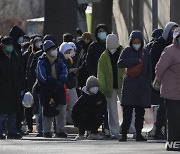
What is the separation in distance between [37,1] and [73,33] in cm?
8869

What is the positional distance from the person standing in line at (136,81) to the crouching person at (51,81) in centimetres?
236

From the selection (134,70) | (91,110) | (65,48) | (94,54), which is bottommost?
(91,110)

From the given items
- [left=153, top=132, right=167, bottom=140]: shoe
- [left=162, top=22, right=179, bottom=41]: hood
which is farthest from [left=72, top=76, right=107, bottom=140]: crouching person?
[left=162, top=22, right=179, bottom=41]: hood

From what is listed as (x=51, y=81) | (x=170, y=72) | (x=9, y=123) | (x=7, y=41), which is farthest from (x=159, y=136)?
(x=170, y=72)

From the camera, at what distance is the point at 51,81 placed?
86.2ft

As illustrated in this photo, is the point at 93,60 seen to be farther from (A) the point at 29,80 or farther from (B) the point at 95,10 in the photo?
(B) the point at 95,10

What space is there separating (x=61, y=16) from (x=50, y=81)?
7.56 meters

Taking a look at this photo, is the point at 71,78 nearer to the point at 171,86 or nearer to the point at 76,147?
the point at 76,147

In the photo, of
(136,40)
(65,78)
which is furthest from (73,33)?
(136,40)

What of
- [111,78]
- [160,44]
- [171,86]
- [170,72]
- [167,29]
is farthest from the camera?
[111,78]

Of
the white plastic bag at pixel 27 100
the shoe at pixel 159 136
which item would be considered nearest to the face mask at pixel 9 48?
the white plastic bag at pixel 27 100

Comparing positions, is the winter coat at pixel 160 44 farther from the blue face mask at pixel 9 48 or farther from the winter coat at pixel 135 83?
the blue face mask at pixel 9 48

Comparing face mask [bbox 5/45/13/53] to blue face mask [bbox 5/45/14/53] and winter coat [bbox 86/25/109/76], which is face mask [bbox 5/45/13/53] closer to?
blue face mask [bbox 5/45/14/53]

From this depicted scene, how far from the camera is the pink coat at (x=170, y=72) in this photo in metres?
21.1
